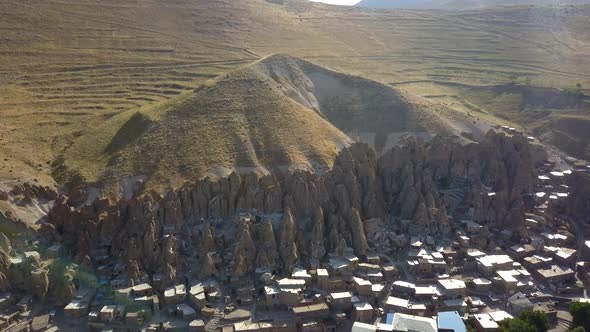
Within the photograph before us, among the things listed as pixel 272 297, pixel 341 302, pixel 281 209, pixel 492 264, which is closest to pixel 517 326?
pixel 492 264

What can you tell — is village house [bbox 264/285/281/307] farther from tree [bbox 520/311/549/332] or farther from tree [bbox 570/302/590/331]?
tree [bbox 570/302/590/331]

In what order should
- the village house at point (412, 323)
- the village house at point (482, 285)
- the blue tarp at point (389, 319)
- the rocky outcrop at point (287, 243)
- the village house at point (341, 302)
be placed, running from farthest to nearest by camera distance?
the rocky outcrop at point (287, 243) < the village house at point (482, 285) < the village house at point (341, 302) < the blue tarp at point (389, 319) < the village house at point (412, 323)

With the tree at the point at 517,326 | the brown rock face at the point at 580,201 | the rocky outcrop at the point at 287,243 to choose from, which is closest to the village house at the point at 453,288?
the tree at the point at 517,326

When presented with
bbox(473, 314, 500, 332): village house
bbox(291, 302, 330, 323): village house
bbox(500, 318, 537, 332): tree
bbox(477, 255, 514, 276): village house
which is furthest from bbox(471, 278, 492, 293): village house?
bbox(291, 302, 330, 323): village house

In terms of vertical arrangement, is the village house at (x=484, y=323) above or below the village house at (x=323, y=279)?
below

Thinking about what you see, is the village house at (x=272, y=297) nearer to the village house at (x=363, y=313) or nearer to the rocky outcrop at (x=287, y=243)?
the rocky outcrop at (x=287, y=243)

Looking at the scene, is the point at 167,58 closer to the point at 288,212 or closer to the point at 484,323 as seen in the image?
Result: the point at 288,212

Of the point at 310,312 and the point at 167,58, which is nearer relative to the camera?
the point at 310,312
